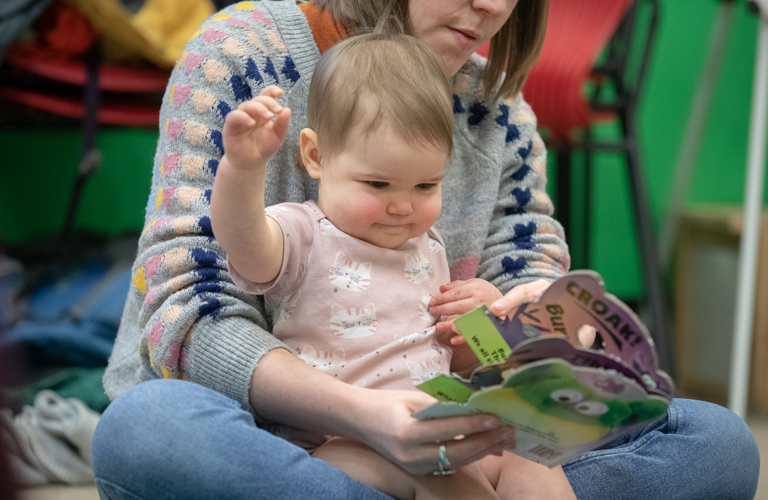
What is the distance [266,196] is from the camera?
36.2 inches

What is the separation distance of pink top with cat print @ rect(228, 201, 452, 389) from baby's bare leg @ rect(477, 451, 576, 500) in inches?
4.7

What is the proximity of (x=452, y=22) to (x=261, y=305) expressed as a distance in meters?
0.43

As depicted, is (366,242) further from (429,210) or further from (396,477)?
(396,477)

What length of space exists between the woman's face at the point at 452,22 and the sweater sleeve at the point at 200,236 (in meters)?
0.18

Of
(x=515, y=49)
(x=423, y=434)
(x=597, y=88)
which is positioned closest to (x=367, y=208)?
(x=423, y=434)

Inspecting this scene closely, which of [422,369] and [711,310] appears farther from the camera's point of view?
[711,310]

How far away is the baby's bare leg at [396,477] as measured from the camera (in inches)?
27.7

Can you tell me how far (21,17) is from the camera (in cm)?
169

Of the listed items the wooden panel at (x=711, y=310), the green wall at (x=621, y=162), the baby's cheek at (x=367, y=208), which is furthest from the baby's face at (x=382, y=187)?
the green wall at (x=621, y=162)

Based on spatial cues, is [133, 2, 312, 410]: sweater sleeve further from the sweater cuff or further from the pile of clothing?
the pile of clothing

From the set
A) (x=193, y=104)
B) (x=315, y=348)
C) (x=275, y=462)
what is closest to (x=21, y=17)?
(x=193, y=104)

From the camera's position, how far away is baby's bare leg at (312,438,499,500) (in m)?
0.70

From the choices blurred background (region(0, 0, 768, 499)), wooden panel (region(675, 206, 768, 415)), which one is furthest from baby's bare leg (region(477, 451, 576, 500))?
wooden panel (region(675, 206, 768, 415))

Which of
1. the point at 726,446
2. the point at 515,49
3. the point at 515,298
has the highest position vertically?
the point at 515,49
